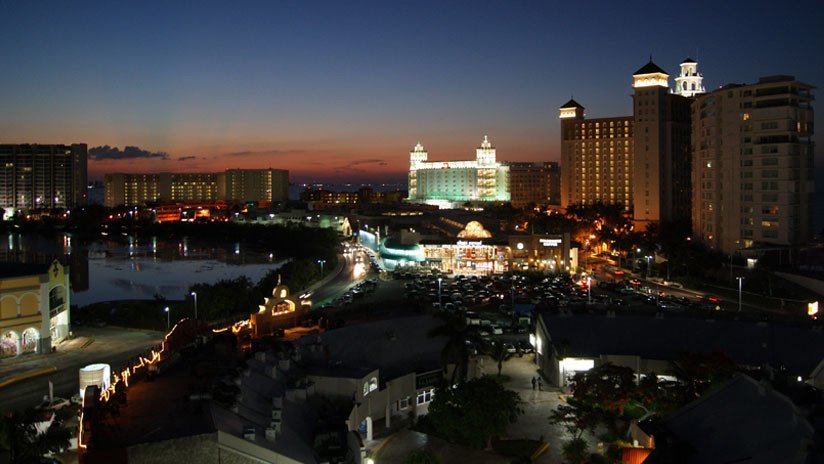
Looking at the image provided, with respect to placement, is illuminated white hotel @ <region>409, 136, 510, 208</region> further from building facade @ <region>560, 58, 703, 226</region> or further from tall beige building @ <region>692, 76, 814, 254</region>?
tall beige building @ <region>692, 76, 814, 254</region>

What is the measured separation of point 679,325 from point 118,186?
443 feet

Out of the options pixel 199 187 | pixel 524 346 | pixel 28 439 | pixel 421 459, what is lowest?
pixel 421 459

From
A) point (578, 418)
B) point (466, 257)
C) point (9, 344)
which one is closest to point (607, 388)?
point (578, 418)

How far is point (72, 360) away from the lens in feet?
57.9

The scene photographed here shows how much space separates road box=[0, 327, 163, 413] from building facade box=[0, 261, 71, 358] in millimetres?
532

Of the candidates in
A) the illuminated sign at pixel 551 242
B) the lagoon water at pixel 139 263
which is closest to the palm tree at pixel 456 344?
the lagoon water at pixel 139 263

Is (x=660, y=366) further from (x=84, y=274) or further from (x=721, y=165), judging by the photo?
(x=84, y=274)

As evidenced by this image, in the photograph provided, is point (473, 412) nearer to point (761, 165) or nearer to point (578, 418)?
point (578, 418)

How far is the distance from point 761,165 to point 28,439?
33993mm

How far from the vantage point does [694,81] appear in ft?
195

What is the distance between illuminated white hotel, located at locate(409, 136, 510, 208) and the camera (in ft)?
316

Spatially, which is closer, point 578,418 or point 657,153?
point 578,418

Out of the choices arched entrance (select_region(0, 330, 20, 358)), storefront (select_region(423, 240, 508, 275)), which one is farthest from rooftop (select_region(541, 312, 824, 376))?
storefront (select_region(423, 240, 508, 275))

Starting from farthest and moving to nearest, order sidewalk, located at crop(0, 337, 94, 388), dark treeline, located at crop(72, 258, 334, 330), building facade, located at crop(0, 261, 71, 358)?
dark treeline, located at crop(72, 258, 334, 330) < building facade, located at crop(0, 261, 71, 358) < sidewalk, located at crop(0, 337, 94, 388)
